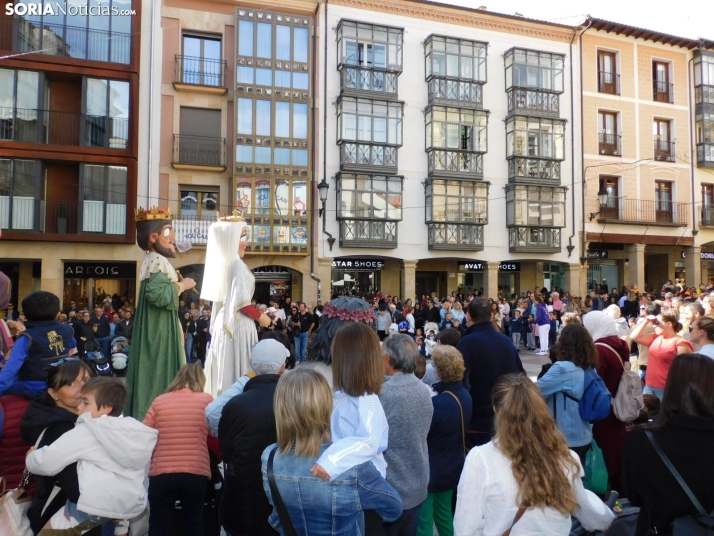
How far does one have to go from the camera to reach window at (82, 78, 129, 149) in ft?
63.0

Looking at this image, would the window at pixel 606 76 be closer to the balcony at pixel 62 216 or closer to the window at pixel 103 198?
the window at pixel 103 198

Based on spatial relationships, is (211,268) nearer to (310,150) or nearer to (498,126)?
(310,150)

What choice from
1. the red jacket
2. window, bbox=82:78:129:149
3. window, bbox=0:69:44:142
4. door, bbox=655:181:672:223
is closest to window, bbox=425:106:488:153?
door, bbox=655:181:672:223

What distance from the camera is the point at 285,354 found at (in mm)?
3318

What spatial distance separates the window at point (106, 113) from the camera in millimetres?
19203

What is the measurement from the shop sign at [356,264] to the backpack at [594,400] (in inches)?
767

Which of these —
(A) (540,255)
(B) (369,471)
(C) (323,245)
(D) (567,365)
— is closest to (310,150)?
(C) (323,245)

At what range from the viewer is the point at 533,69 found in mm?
25672

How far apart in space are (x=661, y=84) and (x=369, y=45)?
53.4 ft

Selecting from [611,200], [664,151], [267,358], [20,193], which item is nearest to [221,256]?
[267,358]

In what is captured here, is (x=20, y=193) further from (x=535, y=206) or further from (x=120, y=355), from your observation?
(x=535, y=206)

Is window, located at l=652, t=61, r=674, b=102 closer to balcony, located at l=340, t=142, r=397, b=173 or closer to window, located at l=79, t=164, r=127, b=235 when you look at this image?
balcony, located at l=340, t=142, r=397, b=173

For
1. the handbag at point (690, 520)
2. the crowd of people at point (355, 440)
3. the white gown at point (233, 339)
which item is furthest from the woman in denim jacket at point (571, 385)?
A: the white gown at point (233, 339)

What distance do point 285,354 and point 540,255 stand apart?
24.6m
